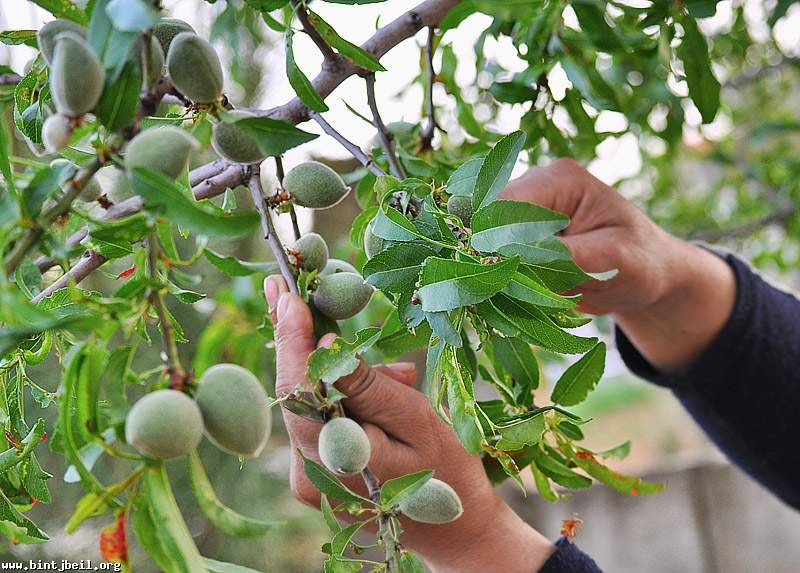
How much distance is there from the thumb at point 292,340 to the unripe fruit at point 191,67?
7.4 inches

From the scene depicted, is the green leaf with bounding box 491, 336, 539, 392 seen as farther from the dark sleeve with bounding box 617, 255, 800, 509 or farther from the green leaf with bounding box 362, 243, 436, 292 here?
the dark sleeve with bounding box 617, 255, 800, 509

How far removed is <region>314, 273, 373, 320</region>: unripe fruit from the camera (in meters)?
0.57

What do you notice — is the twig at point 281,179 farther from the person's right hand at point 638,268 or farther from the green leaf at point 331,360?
the person's right hand at point 638,268

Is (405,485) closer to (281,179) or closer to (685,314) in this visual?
(281,179)

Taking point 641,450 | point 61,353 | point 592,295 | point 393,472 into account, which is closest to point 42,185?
point 61,353

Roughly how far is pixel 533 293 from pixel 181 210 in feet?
0.66

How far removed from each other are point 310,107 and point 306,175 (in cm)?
5

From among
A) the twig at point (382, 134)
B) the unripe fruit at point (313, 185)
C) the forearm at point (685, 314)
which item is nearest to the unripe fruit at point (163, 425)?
the unripe fruit at point (313, 185)

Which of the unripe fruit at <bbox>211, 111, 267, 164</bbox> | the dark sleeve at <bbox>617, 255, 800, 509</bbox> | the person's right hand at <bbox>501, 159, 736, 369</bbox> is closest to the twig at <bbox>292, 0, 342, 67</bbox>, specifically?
the unripe fruit at <bbox>211, 111, 267, 164</bbox>

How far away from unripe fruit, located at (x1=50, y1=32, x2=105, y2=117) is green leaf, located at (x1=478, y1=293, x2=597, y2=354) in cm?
25

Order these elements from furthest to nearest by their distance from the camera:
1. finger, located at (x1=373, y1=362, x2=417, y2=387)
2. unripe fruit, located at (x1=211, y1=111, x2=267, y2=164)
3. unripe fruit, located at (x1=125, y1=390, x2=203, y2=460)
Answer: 1. finger, located at (x1=373, y1=362, x2=417, y2=387)
2. unripe fruit, located at (x1=211, y1=111, x2=267, y2=164)
3. unripe fruit, located at (x1=125, y1=390, x2=203, y2=460)

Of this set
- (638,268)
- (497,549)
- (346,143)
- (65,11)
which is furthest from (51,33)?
(638,268)

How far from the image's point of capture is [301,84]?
1.73 ft

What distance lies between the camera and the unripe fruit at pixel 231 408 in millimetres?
384
